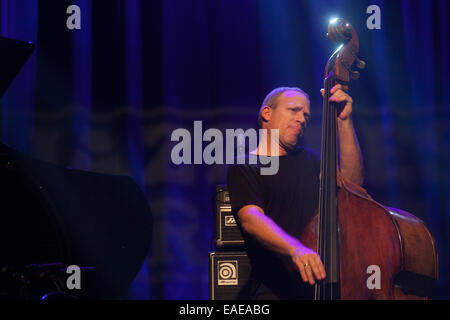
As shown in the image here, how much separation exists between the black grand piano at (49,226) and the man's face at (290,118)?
2.63 feet

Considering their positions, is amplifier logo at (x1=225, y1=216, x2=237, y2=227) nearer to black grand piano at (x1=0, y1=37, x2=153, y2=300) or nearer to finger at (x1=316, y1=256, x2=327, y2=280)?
black grand piano at (x1=0, y1=37, x2=153, y2=300)

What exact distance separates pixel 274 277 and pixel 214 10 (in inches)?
73.7

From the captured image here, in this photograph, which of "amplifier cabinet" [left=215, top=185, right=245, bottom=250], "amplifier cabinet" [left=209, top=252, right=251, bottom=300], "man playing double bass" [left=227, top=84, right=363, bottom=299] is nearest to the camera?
"man playing double bass" [left=227, top=84, right=363, bottom=299]

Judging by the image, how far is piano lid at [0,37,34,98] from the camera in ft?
5.69

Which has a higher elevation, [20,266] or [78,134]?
[78,134]

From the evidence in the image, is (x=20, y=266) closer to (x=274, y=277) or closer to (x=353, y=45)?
(x=274, y=277)

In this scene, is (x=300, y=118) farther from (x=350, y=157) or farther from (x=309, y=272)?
(x=309, y=272)

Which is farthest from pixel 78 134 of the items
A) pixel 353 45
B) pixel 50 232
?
pixel 353 45

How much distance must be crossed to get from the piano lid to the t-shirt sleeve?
0.98 metres

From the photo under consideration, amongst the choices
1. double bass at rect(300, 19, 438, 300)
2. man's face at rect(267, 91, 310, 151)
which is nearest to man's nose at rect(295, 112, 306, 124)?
man's face at rect(267, 91, 310, 151)

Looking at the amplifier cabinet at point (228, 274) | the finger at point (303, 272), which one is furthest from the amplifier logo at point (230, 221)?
the finger at point (303, 272)

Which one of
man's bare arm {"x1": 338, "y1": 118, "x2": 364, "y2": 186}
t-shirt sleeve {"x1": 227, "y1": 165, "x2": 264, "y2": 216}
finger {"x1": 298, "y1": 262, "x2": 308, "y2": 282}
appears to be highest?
man's bare arm {"x1": 338, "y1": 118, "x2": 364, "y2": 186}

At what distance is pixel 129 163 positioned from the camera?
2.89m

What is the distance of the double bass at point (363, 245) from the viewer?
1.49 metres
